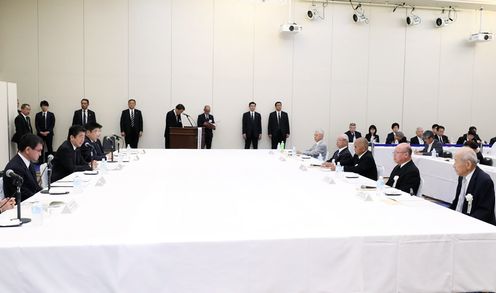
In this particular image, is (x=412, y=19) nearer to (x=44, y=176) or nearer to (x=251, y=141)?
(x=251, y=141)

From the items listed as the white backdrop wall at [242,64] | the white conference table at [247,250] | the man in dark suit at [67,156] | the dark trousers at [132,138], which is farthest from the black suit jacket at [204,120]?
the white conference table at [247,250]

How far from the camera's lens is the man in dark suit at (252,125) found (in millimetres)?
12703

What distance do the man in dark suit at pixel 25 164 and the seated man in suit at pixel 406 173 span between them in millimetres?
3489

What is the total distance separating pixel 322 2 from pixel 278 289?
38.9 feet

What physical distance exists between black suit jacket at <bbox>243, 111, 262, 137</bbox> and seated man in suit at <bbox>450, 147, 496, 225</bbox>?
8.88 m

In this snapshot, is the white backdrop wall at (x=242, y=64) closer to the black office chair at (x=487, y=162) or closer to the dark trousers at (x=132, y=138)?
the dark trousers at (x=132, y=138)

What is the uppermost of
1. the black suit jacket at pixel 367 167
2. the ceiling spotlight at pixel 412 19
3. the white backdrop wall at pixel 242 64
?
the ceiling spotlight at pixel 412 19

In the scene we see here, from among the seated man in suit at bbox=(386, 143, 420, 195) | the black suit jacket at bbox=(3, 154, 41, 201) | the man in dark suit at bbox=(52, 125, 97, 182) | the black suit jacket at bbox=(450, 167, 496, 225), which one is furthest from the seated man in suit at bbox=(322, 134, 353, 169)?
the black suit jacket at bbox=(3, 154, 41, 201)

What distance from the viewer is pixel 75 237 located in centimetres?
261

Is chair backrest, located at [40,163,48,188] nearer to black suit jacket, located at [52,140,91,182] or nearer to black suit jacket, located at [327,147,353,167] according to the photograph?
black suit jacket, located at [52,140,91,182]

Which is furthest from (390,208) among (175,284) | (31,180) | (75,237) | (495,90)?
(495,90)

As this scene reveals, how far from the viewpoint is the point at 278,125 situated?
42.0 ft

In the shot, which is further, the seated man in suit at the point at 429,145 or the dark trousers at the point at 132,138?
the dark trousers at the point at 132,138

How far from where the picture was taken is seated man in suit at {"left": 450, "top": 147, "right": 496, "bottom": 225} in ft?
12.0
